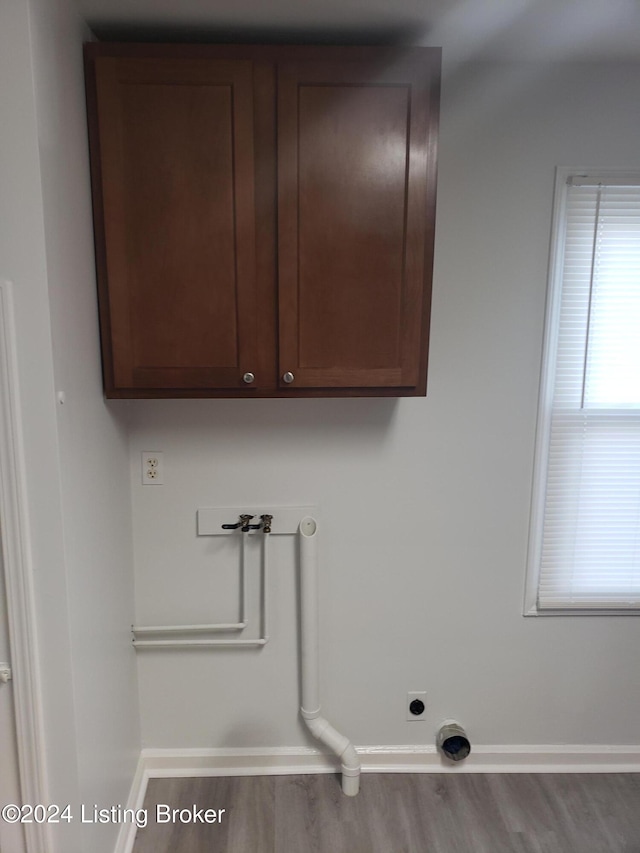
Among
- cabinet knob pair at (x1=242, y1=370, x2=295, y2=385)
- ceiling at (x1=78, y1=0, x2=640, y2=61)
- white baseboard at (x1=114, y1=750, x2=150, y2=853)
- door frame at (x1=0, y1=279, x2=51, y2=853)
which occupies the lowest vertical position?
white baseboard at (x1=114, y1=750, x2=150, y2=853)

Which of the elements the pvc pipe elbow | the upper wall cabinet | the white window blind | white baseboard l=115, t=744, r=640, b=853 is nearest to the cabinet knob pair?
the upper wall cabinet

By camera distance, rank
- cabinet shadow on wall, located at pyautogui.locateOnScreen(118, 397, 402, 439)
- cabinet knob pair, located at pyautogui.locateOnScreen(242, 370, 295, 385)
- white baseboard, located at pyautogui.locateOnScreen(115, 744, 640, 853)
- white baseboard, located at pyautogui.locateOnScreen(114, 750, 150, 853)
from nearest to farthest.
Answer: cabinet knob pair, located at pyautogui.locateOnScreen(242, 370, 295, 385) < white baseboard, located at pyautogui.locateOnScreen(114, 750, 150, 853) < cabinet shadow on wall, located at pyautogui.locateOnScreen(118, 397, 402, 439) < white baseboard, located at pyautogui.locateOnScreen(115, 744, 640, 853)

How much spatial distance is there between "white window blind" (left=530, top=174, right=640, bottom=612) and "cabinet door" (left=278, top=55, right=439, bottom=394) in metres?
0.60

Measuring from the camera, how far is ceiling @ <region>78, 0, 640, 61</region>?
1.35 m

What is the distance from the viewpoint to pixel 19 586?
1.24 metres

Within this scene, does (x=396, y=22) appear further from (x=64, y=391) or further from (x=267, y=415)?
(x=64, y=391)

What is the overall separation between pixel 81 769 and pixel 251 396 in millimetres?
1095

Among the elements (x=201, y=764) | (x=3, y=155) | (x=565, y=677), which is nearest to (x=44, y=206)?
(x=3, y=155)

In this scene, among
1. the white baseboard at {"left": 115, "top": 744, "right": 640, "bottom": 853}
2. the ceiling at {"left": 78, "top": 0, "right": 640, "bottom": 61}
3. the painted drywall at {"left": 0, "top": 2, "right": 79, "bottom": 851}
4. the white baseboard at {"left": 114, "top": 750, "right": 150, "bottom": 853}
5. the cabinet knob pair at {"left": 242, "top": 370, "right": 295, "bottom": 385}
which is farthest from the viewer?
the white baseboard at {"left": 115, "top": 744, "right": 640, "bottom": 853}

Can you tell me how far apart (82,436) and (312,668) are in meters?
1.17

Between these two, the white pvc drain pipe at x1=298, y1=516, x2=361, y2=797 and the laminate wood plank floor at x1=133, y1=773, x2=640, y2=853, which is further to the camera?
the white pvc drain pipe at x1=298, y1=516, x2=361, y2=797

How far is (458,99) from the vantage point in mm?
1680

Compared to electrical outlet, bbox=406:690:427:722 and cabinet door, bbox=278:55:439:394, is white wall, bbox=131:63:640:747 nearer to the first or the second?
electrical outlet, bbox=406:690:427:722

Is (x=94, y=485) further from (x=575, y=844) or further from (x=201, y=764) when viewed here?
(x=575, y=844)
